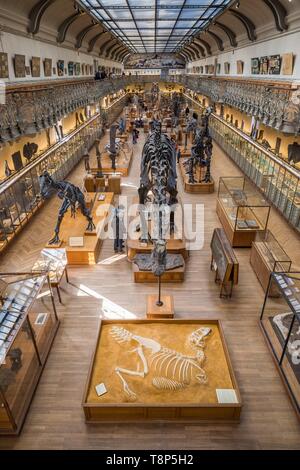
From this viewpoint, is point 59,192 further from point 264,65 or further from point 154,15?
point 154,15

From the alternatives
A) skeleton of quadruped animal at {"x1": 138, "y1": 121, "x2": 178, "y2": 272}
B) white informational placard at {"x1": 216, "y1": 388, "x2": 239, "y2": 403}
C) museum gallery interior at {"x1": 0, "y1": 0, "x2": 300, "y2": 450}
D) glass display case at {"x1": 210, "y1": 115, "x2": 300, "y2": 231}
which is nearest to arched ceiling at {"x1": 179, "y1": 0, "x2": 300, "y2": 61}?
museum gallery interior at {"x1": 0, "y1": 0, "x2": 300, "y2": 450}

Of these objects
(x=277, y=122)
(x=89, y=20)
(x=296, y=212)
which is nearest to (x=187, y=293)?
(x=296, y=212)

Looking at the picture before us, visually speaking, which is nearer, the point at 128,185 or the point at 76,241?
the point at 76,241

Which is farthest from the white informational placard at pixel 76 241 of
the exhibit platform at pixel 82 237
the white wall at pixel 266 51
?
the white wall at pixel 266 51

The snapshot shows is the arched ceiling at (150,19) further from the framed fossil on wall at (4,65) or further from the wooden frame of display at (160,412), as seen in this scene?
the wooden frame of display at (160,412)

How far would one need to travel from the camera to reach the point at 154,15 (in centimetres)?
2338

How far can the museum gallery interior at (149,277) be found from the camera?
4.95m

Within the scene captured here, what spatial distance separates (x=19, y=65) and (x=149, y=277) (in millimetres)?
10468

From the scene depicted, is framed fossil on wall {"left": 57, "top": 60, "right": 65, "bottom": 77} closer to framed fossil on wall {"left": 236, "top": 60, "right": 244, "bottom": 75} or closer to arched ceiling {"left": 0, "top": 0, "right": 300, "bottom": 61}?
arched ceiling {"left": 0, "top": 0, "right": 300, "bottom": 61}

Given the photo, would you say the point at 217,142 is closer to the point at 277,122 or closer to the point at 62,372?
the point at 277,122

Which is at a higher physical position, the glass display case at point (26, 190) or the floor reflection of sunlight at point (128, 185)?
the glass display case at point (26, 190)

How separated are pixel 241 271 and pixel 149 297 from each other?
2932mm

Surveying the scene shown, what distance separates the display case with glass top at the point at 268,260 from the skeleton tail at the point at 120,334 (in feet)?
11.2

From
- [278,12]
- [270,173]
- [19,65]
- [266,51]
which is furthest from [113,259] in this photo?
[266,51]
